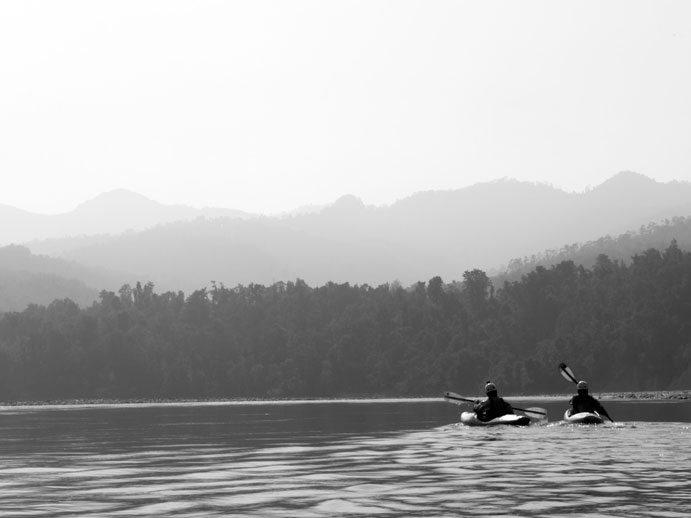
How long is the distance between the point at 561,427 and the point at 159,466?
2442 centimetres

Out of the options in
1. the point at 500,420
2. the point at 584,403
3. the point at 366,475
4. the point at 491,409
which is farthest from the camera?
the point at 491,409

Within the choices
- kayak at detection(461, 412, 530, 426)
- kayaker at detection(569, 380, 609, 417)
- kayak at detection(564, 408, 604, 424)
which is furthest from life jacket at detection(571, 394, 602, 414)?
kayak at detection(461, 412, 530, 426)

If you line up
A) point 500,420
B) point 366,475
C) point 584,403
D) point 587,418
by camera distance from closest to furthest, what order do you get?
point 366,475 → point 587,418 → point 584,403 → point 500,420

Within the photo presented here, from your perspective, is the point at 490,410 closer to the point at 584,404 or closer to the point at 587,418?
the point at 584,404

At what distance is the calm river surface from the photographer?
82.9 ft

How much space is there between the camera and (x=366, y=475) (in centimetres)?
3278

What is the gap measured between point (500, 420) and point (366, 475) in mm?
25987

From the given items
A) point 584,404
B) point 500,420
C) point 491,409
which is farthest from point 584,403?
point 491,409

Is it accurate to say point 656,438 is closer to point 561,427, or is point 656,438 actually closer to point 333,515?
point 561,427

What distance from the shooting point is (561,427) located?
55.8 meters

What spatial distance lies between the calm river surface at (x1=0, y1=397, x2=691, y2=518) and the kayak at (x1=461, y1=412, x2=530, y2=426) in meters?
1.44

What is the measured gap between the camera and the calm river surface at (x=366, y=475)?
82.9ft

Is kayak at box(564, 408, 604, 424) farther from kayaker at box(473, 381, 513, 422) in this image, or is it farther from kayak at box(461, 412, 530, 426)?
kayaker at box(473, 381, 513, 422)

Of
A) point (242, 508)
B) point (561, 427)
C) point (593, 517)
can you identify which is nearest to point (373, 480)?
point (242, 508)
